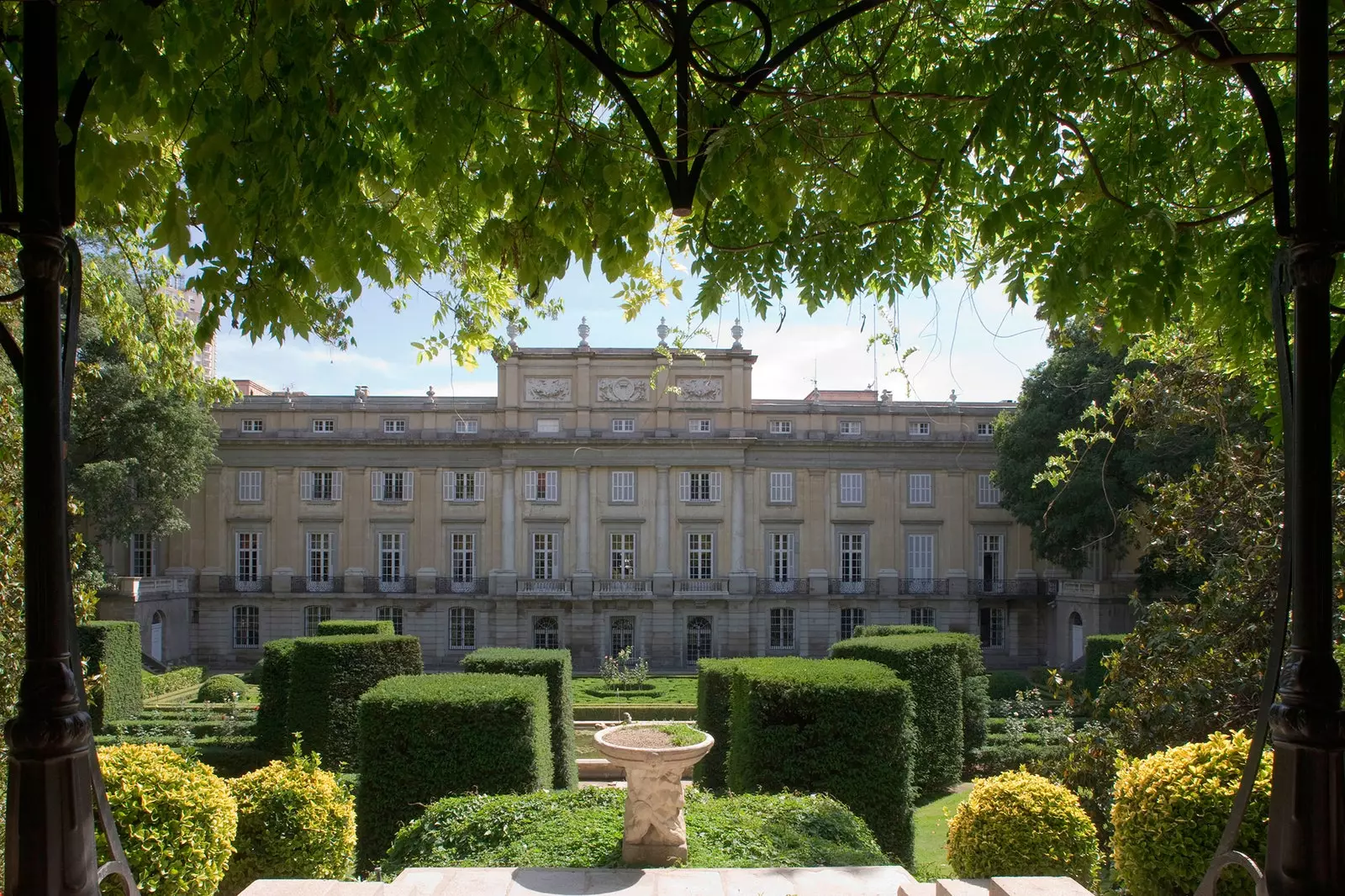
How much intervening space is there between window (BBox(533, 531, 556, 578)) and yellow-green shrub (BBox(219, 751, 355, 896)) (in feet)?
77.9

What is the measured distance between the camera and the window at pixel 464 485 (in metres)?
31.9

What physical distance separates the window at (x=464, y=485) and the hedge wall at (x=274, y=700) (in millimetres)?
15838

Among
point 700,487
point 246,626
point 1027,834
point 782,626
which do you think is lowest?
point 782,626

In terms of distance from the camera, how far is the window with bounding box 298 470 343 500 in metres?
31.9

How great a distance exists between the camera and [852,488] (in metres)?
32.3

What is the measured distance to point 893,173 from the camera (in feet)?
12.9

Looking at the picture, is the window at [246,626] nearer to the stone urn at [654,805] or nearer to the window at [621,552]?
the window at [621,552]

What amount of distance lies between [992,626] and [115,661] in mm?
25275

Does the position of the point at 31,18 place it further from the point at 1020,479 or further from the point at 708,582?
the point at 708,582

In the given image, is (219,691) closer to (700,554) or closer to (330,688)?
(330,688)

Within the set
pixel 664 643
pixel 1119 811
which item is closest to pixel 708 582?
pixel 664 643

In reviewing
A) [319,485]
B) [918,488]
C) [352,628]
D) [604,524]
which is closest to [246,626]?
[319,485]

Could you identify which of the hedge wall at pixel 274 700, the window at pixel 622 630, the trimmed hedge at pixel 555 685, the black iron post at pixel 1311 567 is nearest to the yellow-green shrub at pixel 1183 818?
the black iron post at pixel 1311 567

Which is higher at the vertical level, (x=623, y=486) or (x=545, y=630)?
(x=623, y=486)
